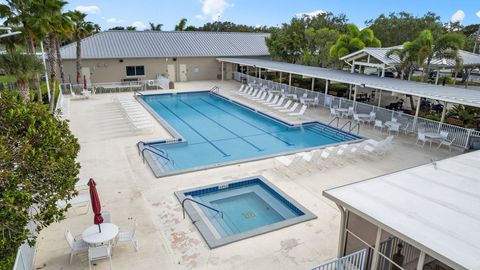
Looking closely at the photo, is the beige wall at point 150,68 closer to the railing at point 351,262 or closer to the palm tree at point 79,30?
the palm tree at point 79,30

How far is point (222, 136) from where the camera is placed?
54.9 feet

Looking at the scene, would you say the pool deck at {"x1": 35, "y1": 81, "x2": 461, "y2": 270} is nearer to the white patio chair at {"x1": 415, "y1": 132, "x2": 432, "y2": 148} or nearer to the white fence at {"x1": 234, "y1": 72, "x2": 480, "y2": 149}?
the white patio chair at {"x1": 415, "y1": 132, "x2": 432, "y2": 148}

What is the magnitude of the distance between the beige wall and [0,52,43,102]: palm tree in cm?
1192

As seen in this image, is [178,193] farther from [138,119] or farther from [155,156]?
[138,119]

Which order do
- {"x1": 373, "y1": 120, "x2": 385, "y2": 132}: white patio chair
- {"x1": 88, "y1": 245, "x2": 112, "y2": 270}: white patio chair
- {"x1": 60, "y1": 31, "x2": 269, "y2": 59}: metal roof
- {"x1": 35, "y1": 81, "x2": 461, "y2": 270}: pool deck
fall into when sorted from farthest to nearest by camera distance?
{"x1": 60, "y1": 31, "x2": 269, "y2": 59}: metal roof, {"x1": 373, "y1": 120, "x2": 385, "y2": 132}: white patio chair, {"x1": 35, "y1": 81, "x2": 461, "y2": 270}: pool deck, {"x1": 88, "y1": 245, "x2": 112, "y2": 270}: white patio chair

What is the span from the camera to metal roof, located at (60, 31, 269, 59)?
29106 millimetres

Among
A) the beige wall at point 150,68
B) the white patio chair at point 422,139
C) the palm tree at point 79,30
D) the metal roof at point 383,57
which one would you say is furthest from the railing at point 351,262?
the beige wall at point 150,68

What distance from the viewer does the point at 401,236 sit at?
505 centimetres

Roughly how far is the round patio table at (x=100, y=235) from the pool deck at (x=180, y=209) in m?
0.46

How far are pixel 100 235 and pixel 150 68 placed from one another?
25944 millimetres

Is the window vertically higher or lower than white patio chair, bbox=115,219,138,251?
higher

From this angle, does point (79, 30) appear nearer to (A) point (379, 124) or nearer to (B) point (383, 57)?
(B) point (383, 57)

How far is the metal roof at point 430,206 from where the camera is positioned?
15.6ft

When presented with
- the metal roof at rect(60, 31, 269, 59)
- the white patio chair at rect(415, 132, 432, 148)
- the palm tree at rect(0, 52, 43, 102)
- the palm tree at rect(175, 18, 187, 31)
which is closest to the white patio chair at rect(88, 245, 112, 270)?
the palm tree at rect(0, 52, 43, 102)
